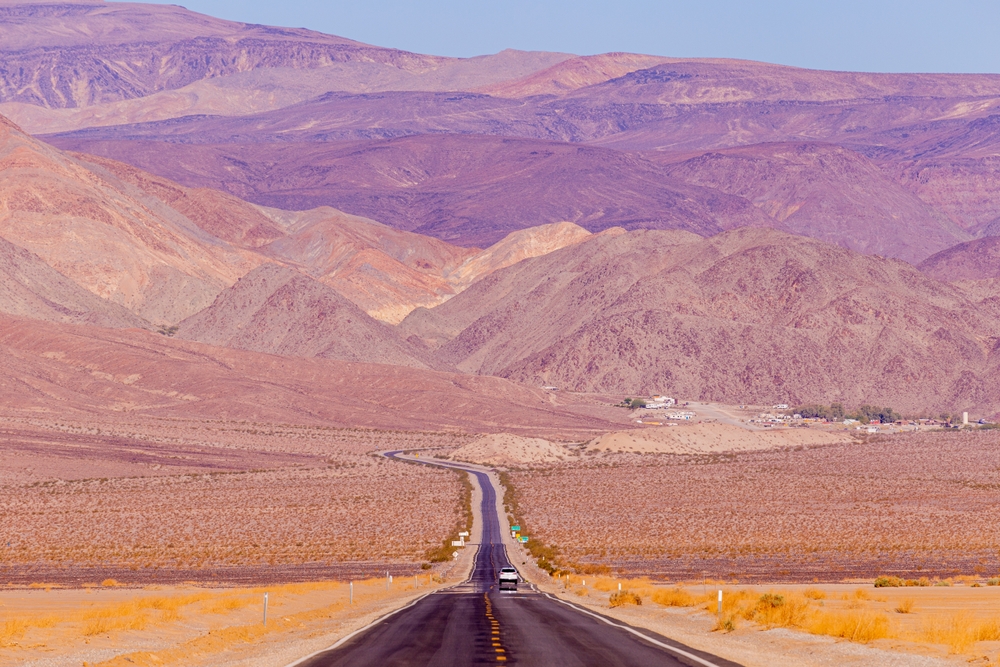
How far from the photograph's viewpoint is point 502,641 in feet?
83.0

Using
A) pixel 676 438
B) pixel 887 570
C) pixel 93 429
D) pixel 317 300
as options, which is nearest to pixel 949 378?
pixel 676 438

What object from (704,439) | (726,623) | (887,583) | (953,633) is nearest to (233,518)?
(887,583)

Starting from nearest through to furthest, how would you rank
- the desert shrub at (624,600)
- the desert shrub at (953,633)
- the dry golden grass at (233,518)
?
the desert shrub at (953,633) → the desert shrub at (624,600) → the dry golden grass at (233,518)

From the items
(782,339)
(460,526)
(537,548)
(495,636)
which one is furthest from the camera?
(782,339)

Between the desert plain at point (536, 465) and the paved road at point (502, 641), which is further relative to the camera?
the desert plain at point (536, 465)

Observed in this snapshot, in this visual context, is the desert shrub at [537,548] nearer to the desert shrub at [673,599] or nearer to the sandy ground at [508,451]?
the desert shrub at [673,599]

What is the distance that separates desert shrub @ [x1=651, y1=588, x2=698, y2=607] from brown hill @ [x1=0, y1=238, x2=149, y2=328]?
520ft

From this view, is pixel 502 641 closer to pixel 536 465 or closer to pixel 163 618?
pixel 163 618

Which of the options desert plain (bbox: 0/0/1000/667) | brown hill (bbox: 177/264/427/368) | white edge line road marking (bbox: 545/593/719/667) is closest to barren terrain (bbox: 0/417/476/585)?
desert plain (bbox: 0/0/1000/667)

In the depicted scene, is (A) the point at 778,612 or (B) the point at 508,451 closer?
(A) the point at 778,612

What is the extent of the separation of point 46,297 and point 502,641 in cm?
17800

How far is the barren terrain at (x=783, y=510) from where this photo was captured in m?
58.7

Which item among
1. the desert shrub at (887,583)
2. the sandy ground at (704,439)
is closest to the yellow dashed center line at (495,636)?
the desert shrub at (887,583)

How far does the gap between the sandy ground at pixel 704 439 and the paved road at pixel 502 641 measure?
88215 millimetres
